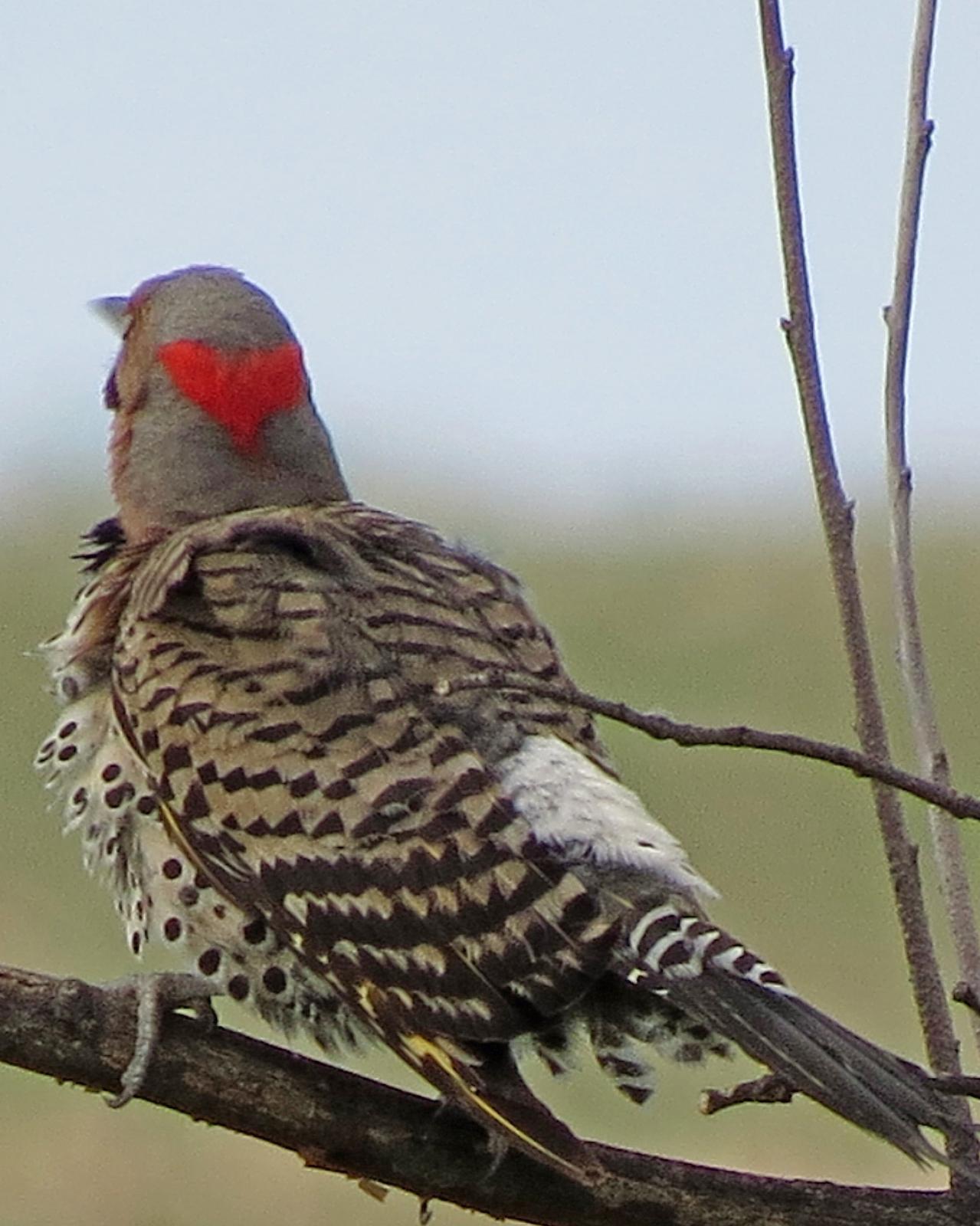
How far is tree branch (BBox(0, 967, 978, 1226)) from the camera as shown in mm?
3621

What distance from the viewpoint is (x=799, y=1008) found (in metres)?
3.86

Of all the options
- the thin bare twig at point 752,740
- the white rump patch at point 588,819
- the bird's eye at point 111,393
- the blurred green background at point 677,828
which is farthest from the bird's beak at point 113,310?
the thin bare twig at point 752,740

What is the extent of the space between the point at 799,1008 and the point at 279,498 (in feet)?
6.35

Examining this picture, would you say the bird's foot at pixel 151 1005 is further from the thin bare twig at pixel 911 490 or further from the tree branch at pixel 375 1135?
the thin bare twig at pixel 911 490

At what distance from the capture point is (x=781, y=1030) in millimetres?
3822

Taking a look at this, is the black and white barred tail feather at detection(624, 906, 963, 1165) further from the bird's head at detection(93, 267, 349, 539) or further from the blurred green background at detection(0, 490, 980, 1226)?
the bird's head at detection(93, 267, 349, 539)

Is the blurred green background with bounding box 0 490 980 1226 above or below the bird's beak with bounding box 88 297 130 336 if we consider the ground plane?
above

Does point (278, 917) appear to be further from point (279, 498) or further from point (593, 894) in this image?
point (279, 498)

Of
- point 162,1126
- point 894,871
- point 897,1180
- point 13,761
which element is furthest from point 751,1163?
point 894,871

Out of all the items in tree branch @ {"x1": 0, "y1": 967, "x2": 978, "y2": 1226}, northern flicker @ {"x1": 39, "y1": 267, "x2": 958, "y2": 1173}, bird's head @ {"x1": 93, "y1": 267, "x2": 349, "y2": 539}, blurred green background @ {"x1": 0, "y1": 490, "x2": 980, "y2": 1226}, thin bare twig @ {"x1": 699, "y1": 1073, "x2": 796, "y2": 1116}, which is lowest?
tree branch @ {"x1": 0, "y1": 967, "x2": 978, "y2": 1226}

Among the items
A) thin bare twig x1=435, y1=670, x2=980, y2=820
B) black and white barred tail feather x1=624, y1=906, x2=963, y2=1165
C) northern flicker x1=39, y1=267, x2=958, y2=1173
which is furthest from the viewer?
northern flicker x1=39, y1=267, x2=958, y2=1173

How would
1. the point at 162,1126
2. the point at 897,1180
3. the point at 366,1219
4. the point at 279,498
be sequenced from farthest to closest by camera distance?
the point at 162,1126 → the point at 366,1219 → the point at 897,1180 → the point at 279,498

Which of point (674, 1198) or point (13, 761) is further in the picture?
point (13, 761)

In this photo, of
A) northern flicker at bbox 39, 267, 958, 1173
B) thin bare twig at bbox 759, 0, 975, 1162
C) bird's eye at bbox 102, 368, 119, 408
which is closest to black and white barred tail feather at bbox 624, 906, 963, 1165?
northern flicker at bbox 39, 267, 958, 1173
